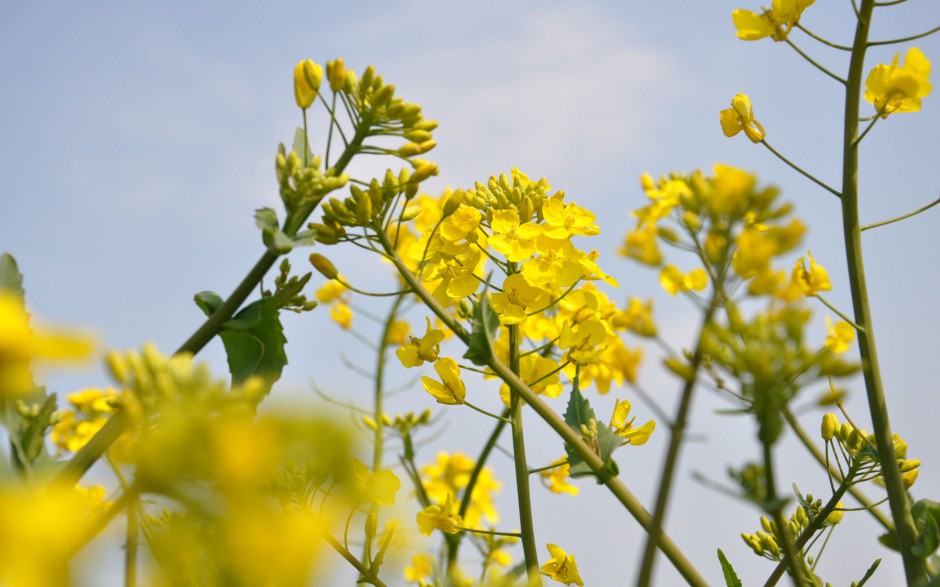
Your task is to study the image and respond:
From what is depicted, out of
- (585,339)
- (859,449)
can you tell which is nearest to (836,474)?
(859,449)

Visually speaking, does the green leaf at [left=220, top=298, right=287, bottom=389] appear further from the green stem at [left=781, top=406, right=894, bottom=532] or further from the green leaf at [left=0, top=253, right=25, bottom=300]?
the green stem at [left=781, top=406, right=894, bottom=532]

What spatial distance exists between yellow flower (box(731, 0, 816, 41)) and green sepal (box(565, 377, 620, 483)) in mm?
863

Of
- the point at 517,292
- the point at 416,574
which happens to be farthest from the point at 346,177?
the point at 416,574

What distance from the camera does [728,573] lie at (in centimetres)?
146

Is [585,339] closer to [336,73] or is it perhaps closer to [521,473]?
[521,473]

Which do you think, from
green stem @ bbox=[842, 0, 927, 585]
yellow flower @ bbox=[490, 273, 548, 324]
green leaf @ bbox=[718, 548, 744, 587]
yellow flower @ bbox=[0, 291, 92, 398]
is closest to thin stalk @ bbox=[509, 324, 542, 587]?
yellow flower @ bbox=[490, 273, 548, 324]

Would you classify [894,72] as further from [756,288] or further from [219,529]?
[219,529]

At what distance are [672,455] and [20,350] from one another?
64cm

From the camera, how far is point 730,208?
1.01 meters

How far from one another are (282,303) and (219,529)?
0.73 metres

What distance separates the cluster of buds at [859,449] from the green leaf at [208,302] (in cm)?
121

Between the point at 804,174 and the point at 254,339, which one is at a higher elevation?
the point at 804,174

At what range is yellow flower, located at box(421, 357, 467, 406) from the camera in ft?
5.34

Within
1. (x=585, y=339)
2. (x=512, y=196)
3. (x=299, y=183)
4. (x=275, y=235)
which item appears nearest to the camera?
(x=275, y=235)
